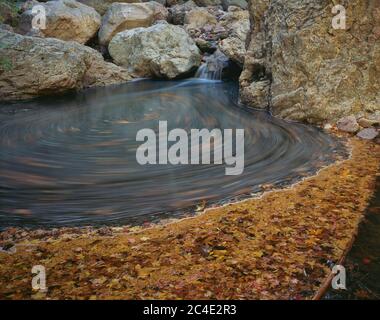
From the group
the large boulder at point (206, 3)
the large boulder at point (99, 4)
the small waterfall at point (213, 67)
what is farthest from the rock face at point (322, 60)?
the large boulder at point (206, 3)

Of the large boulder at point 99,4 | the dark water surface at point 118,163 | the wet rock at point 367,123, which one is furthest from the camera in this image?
the large boulder at point 99,4

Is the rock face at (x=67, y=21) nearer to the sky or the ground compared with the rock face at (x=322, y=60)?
nearer to the sky

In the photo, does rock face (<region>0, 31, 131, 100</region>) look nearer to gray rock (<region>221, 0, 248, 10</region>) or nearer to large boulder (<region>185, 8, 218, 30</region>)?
large boulder (<region>185, 8, 218, 30</region>)

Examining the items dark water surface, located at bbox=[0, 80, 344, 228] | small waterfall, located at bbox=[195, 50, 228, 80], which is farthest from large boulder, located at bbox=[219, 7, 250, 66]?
dark water surface, located at bbox=[0, 80, 344, 228]

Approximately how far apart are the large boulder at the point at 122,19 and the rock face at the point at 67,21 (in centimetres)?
60

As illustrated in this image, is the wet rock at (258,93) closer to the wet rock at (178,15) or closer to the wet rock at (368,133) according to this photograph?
the wet rock at (368,133)

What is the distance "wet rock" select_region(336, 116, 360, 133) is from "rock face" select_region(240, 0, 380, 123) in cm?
23

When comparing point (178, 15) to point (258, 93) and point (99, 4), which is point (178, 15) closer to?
point (99, 4)

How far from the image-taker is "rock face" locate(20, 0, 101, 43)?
17.7 metres

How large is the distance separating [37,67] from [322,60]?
1003cm

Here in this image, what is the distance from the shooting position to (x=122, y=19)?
19469 mm

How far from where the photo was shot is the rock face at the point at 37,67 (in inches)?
506
